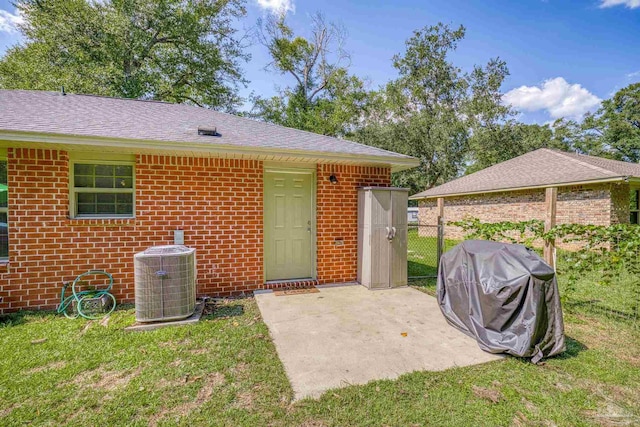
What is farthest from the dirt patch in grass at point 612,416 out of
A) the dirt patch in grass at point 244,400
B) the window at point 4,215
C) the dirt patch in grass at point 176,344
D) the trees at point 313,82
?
the trees at point 313,82

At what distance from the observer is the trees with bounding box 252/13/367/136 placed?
829 inches

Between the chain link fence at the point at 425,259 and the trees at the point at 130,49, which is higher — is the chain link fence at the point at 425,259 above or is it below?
below

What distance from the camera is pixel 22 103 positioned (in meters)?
5.05

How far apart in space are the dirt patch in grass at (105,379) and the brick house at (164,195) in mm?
2099

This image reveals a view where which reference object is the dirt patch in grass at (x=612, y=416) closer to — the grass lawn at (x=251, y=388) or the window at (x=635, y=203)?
the grass lawn at (x=251, y=388)

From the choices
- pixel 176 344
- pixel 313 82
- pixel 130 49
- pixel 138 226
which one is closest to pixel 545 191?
pixel 176 344

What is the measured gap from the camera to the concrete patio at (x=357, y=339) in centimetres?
267

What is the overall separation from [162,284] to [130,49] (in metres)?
15.0

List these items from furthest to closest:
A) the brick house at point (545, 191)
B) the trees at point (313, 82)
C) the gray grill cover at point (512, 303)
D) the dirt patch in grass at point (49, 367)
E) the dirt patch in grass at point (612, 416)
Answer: the trees at point (313, 82) < the brick house at point (545, 191) < the gray grill cover at point (512, 303) < the dirt patch in grass at point (49, 367) < the dirt patch in grass at point (612, 416)

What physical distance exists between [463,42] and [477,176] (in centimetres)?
1297

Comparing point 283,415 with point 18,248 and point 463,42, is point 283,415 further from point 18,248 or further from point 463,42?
point 463,42

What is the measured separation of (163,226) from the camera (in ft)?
15.2

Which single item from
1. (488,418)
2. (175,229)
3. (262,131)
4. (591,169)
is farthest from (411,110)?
(488,418)

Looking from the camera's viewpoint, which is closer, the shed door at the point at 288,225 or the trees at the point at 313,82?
the shed door at the point at 288,225
